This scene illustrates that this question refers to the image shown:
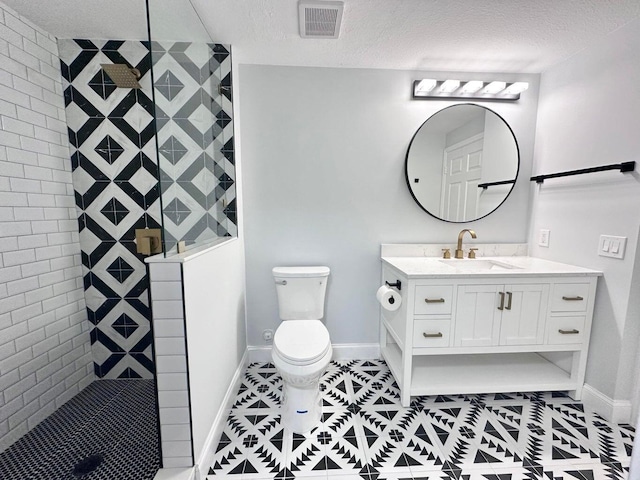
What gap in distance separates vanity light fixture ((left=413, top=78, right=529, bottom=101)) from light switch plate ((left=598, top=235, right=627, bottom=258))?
3.83 feet

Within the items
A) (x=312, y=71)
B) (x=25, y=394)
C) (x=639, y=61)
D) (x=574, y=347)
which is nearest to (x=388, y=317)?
(x=574, y=347)

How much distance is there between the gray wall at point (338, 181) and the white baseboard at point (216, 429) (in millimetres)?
427

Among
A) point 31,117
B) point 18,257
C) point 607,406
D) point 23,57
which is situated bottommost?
point 607,406

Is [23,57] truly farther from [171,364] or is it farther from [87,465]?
[87,465]

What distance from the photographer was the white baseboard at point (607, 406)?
1652mm

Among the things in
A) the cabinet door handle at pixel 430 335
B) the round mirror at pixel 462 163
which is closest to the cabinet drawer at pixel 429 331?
the cabinet door handle at pixel 430 335

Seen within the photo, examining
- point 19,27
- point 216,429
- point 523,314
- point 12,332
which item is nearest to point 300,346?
point 216,429

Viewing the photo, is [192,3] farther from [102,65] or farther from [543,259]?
[543,259]

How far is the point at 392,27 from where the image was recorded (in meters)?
1.62

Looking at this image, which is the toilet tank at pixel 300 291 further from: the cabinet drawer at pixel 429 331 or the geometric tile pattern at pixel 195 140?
the cabinet drawer at pixel 429 331

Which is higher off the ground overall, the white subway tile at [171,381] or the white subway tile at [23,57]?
the white subway tile at [23,57]

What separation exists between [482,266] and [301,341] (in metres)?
1.42

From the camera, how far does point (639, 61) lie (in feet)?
4.95

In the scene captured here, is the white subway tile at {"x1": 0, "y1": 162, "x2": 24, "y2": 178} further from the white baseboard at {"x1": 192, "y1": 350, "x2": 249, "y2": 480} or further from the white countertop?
the white countertop
